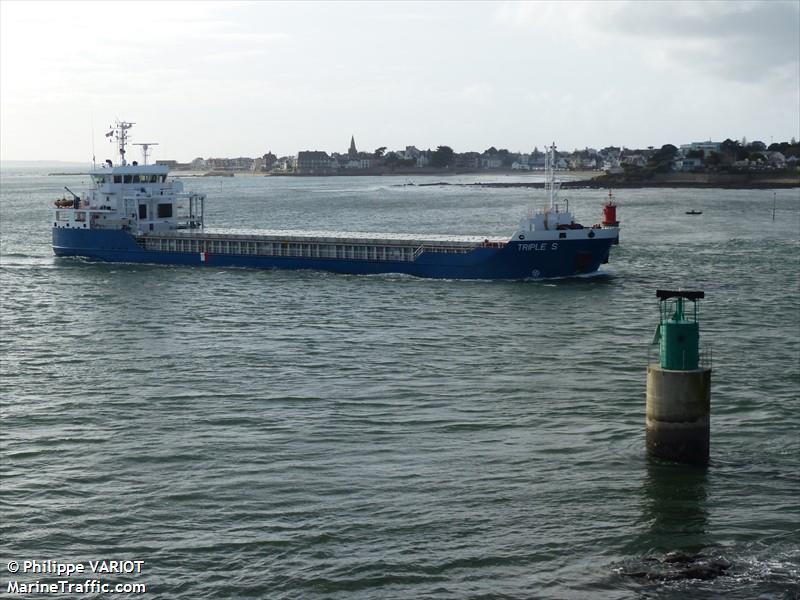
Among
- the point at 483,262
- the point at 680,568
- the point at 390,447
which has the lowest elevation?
the point at 680,568

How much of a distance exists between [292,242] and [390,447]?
42.4m

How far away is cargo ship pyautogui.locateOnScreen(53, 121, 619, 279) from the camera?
A: 194ft

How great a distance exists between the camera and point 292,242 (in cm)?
6756

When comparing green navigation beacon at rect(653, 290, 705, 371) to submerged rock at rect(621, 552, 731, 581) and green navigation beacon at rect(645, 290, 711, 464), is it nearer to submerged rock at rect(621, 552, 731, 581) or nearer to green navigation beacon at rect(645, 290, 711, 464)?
green navigation beacon at rect(645, 290, 711, 464)

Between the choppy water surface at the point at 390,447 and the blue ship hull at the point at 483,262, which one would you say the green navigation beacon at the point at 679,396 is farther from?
the blue ship hull at the point at 483,262

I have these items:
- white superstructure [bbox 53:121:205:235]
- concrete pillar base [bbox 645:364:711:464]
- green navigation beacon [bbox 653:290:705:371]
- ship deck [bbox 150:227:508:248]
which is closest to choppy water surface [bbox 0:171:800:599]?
concrete pillar base [bbox 645:364:711:464]

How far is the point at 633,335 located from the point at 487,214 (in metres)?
94.1

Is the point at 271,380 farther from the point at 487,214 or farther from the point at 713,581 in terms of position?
the point at 487,214

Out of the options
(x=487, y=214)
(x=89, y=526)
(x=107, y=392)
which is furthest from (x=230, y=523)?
(x=487, y=214)

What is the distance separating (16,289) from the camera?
60.2 metres
